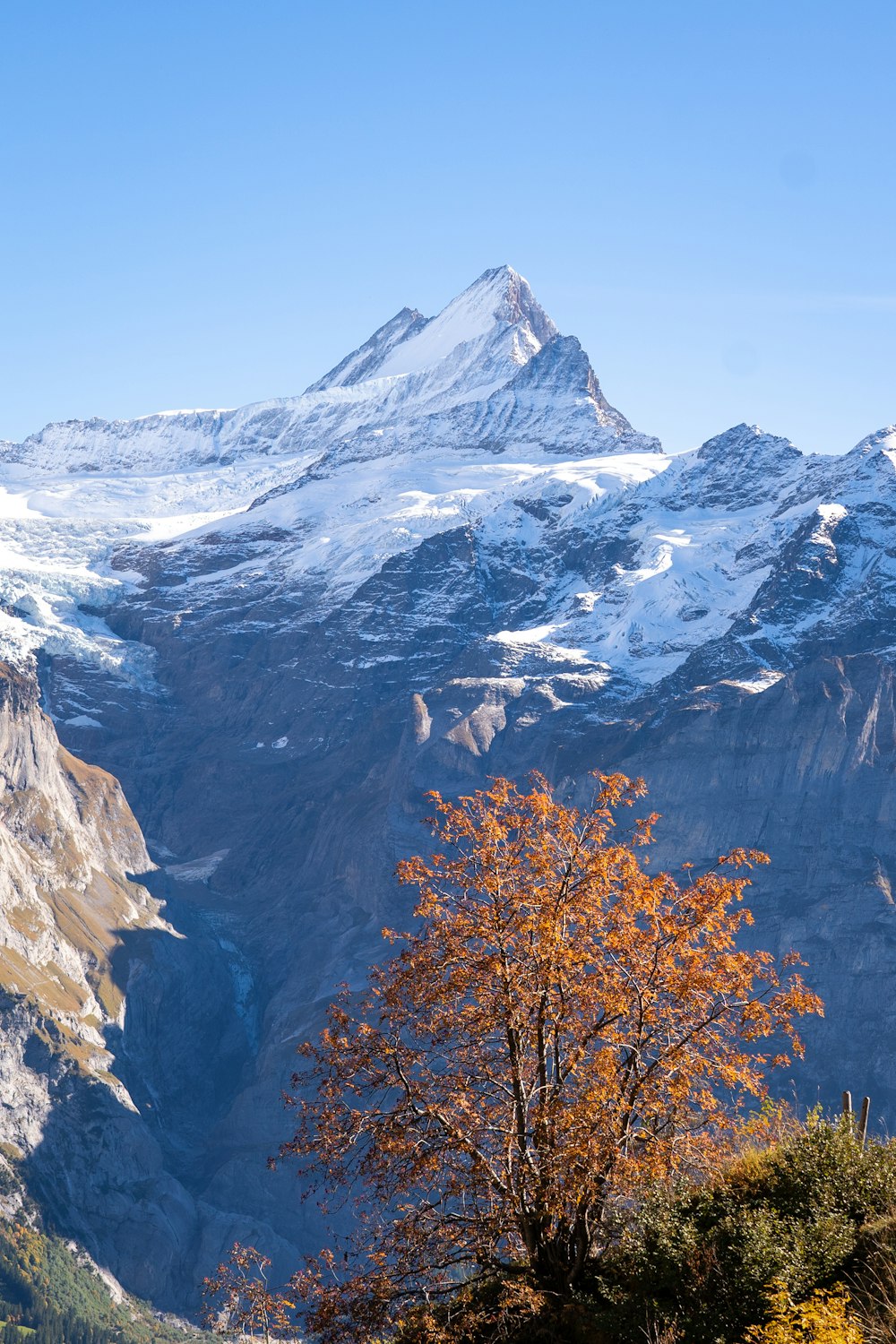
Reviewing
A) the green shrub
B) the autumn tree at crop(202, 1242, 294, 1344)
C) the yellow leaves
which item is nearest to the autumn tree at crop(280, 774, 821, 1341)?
the green shrub

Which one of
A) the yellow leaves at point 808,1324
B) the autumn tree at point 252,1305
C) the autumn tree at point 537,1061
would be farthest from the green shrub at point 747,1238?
the autumn tree at point 252,1305

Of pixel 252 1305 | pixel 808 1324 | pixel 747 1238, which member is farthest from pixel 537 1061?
pixel 252 1305

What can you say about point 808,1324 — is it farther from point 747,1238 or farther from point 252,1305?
point 252,1305

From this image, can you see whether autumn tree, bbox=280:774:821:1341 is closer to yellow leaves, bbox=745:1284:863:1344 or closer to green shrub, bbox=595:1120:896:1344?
green shrub, bbox=595:1120:896:1344

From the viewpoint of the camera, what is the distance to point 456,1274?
27031 millimetres

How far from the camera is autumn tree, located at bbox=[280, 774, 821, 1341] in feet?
76.6

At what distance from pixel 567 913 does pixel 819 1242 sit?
6304 millimetres

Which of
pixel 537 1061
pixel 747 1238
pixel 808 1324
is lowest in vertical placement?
pixel 808 1324

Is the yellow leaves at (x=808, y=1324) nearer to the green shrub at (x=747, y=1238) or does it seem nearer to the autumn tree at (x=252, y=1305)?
the green shrub at (x=747, y=1238)

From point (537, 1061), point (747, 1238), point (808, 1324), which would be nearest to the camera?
point (808, 1324)

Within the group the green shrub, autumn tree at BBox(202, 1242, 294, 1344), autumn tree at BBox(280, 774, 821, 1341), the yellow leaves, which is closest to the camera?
the yellow leaves

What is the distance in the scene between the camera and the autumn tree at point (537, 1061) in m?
23.3

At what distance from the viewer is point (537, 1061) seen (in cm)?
2561

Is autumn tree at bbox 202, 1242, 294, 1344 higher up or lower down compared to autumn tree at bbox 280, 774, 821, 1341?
lower down
